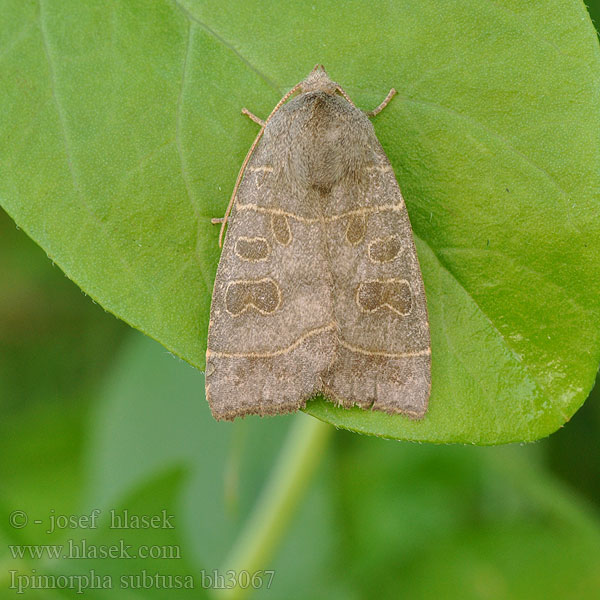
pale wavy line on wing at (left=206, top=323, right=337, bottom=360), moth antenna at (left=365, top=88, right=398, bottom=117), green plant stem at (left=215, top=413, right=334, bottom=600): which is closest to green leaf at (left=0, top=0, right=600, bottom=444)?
moth antenna at (left=365, top=88, right=398, bottom=117)

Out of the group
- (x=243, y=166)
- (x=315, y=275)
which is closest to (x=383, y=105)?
(x=243, y=166)

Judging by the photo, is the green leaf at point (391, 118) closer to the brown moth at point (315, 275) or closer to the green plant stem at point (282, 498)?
the brown moth at point (315, 275)

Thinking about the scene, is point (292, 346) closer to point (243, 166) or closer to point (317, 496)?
point (243, 166)

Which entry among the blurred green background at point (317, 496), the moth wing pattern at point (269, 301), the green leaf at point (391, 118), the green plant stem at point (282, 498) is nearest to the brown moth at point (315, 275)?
the moth wing pattern at point (269, 301)

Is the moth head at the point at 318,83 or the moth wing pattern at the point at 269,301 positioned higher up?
the moth head at the point at 318,83

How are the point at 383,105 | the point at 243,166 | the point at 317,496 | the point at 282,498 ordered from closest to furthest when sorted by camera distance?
the point at 383,105 < the point at 243,166 < the point at 282,498 < the point at 317,496

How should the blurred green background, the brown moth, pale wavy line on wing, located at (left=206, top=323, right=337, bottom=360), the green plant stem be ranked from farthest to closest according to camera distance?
1. the blurred green background
2. the green plant stem
3. pale wavy line on wing, located at (left=206, top=323, right=337, bottom=360)
4. the brown moth

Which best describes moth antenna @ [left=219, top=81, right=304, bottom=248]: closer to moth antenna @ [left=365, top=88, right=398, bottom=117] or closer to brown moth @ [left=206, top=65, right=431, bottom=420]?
brown moth @ [left=206, top=65, right=431, bottom=420]
